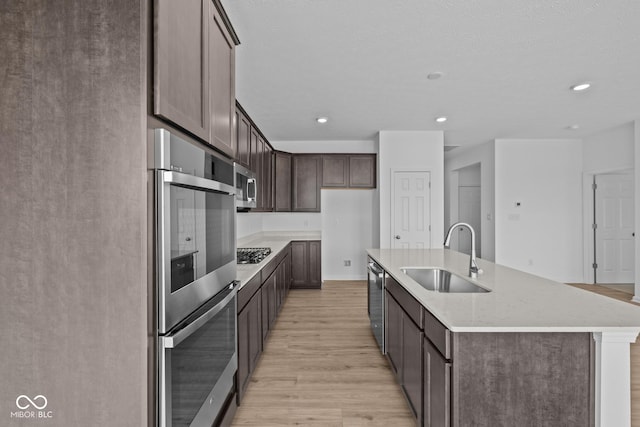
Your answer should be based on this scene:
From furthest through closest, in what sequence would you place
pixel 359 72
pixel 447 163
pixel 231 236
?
1. pixel 447 163
2. pixel 359 72
3. pixel 231 236

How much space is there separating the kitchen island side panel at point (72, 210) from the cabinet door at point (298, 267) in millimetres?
4551

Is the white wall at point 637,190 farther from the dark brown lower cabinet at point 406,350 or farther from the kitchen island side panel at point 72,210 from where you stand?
the kitchen island side panel at point 72,210

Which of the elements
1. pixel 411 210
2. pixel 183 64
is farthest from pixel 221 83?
pixel 411 210

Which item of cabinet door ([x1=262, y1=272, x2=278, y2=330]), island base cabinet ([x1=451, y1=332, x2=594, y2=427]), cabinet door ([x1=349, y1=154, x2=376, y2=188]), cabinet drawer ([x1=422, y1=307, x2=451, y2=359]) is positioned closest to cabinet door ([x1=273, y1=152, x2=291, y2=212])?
cabinet door ([x1=349, y1=154, x2=376, y2=188])

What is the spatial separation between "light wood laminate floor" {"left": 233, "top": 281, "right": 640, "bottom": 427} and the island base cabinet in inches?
8.0

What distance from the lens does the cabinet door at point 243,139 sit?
320 cm

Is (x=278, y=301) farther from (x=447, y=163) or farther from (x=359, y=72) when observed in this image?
(x=447, y=163)

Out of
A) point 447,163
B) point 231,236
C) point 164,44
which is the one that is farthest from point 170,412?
point 447,163

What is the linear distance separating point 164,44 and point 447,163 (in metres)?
7.81

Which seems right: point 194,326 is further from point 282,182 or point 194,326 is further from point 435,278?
point 282,182

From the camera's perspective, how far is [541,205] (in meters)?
6.02

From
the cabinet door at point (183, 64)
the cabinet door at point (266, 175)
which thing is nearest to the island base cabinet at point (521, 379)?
the cabinet door at point (183, 64)

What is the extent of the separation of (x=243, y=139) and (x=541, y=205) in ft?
18.3

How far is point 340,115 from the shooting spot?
175 inches
